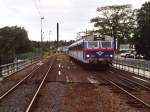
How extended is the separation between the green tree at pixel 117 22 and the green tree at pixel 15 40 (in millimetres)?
20628

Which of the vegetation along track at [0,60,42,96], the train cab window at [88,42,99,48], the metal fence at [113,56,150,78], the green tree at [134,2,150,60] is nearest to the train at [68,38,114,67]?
the train cab window at [88,42,99,48]

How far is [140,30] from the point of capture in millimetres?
70625

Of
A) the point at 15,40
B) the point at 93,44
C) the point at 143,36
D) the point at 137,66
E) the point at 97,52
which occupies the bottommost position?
the point at 137,66

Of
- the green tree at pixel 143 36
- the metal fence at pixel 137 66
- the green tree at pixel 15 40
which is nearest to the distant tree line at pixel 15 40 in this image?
the green tree at pixel 15 40

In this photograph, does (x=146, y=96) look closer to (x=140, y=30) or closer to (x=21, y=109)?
(x=21, y=109)

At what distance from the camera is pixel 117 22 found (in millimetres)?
114062

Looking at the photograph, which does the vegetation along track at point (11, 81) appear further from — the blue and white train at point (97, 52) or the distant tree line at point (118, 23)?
the distant tree line at point (118, 23)

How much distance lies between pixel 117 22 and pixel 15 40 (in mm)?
30073

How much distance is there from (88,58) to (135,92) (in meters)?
16.8

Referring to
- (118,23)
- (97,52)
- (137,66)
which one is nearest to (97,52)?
(97,52)

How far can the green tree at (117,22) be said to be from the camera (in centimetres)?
11088

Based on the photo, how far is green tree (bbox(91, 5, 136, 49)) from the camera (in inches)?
4365

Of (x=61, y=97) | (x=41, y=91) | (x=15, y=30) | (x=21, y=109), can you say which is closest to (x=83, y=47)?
(x=41, y=91)

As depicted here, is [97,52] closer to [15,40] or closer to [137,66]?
[137,66]
